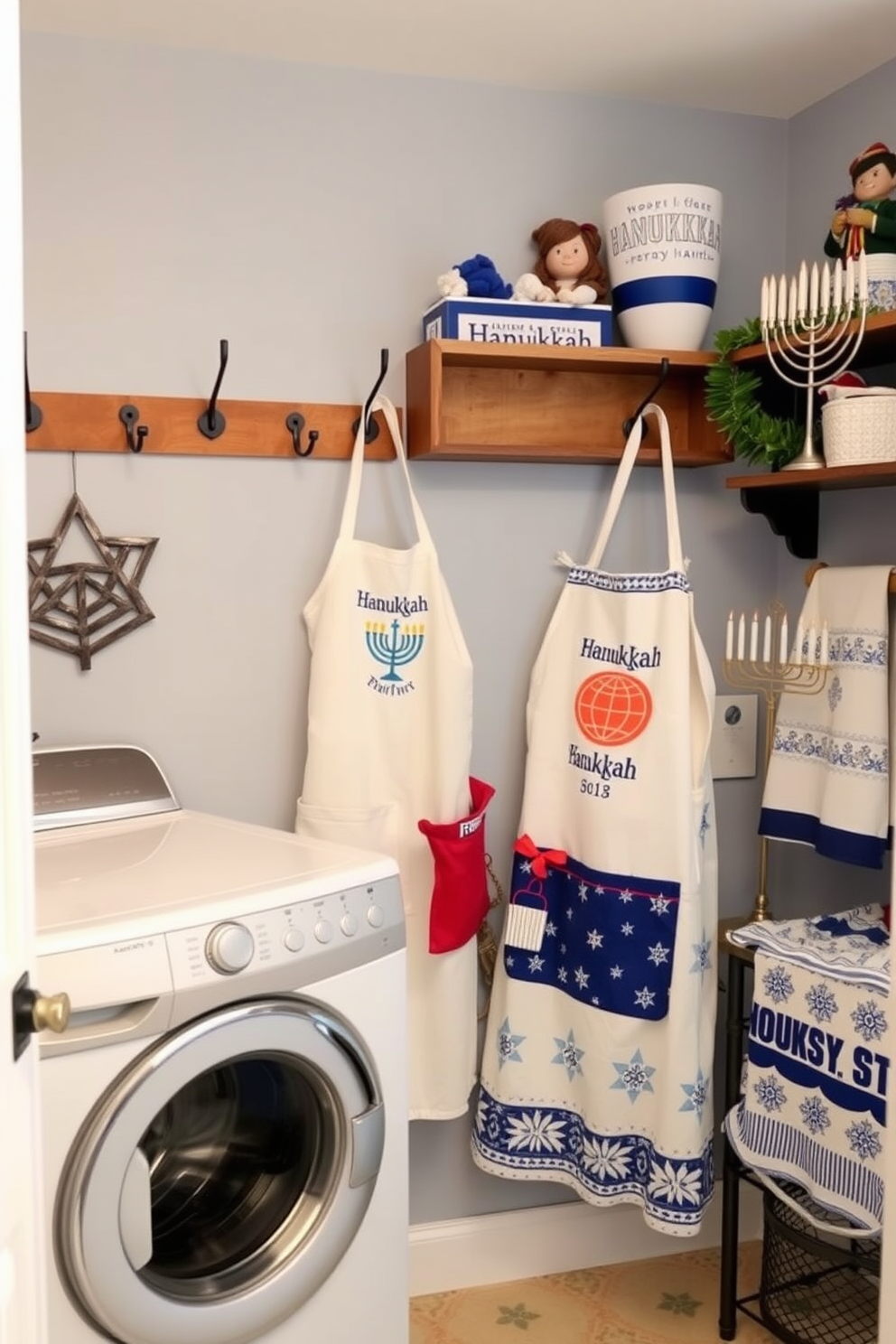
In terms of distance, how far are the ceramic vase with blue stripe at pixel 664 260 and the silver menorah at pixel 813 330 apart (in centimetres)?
15

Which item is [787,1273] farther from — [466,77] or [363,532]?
[466,77]

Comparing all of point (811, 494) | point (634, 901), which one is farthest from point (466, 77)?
point (634, 901)

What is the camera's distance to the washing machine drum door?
1.49 metres

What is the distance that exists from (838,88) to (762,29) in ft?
1.05

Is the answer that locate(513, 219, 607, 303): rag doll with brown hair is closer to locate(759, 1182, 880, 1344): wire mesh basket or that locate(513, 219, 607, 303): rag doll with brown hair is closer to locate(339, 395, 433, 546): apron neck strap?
locate(339, 395, 433, 546): apron neck strap

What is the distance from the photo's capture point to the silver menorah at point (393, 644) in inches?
86.9

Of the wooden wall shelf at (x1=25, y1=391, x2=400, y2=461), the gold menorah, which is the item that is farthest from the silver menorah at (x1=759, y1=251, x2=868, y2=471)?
the wooden wall shelf at (x1=25, y1=391, x2=400, y2=461)

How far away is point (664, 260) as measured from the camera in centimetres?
220

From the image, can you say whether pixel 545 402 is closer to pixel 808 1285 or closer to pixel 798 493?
pixel 798 493

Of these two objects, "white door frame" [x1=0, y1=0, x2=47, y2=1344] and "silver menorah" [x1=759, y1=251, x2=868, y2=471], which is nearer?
"white door frame" [x1=0, y1=0, x2=47, y2=1344]

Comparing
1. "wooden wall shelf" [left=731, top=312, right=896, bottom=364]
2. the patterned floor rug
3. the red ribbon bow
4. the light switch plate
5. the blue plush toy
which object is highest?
the blue plush toy

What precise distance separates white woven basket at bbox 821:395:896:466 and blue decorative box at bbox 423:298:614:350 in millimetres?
442

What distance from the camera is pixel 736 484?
7.32 feet

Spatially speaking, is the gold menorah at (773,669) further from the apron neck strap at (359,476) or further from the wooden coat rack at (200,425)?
the wooden coat rack at (200,425)
